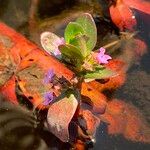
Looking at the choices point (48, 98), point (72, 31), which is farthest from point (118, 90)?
point (72, 31)

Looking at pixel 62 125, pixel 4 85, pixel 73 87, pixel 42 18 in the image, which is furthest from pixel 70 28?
pixel 42 18

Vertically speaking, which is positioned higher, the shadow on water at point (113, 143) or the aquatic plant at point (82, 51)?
the aquatic plant at point (82, 51)

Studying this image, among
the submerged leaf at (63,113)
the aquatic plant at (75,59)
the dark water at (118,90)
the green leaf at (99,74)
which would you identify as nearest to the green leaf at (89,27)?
the aquatic plant at (75,59)

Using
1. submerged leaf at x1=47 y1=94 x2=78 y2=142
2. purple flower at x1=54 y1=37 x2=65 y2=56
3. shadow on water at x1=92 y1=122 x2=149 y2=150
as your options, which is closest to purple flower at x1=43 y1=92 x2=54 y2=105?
submerged leaf at x1=47 y1=94 x2=78 y2=142

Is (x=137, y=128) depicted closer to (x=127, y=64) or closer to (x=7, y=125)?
(x=127, y=64)

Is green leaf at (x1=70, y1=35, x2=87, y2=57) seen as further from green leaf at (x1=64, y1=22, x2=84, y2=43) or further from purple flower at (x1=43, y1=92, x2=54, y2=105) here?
purple flower at (x1=43, y1=92, x2=54, y2=105)

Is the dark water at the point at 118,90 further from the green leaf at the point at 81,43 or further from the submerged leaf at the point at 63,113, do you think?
the green leaf at the point at 81,43
